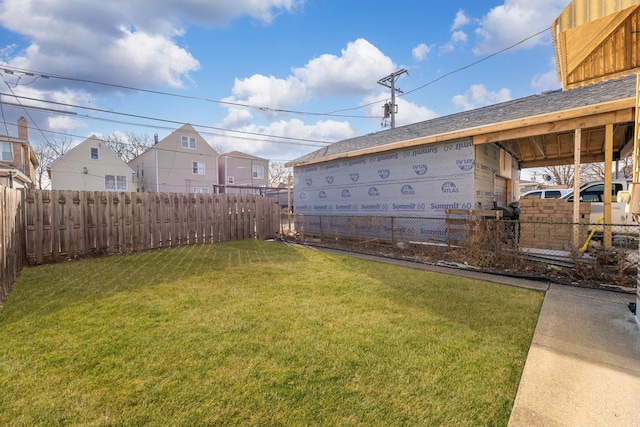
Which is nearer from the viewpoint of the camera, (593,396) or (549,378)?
(593,396)

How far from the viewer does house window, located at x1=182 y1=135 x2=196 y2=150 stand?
25562mm

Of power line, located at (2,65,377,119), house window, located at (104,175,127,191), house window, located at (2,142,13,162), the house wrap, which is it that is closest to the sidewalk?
the house wrap

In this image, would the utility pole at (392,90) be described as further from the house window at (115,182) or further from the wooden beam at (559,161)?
the house window at (115,182)

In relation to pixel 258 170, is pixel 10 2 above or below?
above

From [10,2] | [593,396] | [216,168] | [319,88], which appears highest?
[319,88]

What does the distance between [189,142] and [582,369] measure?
2835 cm

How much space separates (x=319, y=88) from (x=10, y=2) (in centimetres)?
1456

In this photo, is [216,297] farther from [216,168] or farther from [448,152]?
[216,168]

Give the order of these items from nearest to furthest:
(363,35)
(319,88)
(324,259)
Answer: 1. (324,259)
2. (363,35)
3. (319,88)

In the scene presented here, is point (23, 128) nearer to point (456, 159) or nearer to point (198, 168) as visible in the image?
point (198, 168)

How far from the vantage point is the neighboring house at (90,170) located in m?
22.7

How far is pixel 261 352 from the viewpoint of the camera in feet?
8.16

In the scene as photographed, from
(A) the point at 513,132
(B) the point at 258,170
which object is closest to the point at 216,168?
(B) the point at 258,170

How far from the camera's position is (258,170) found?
30.7 meters
